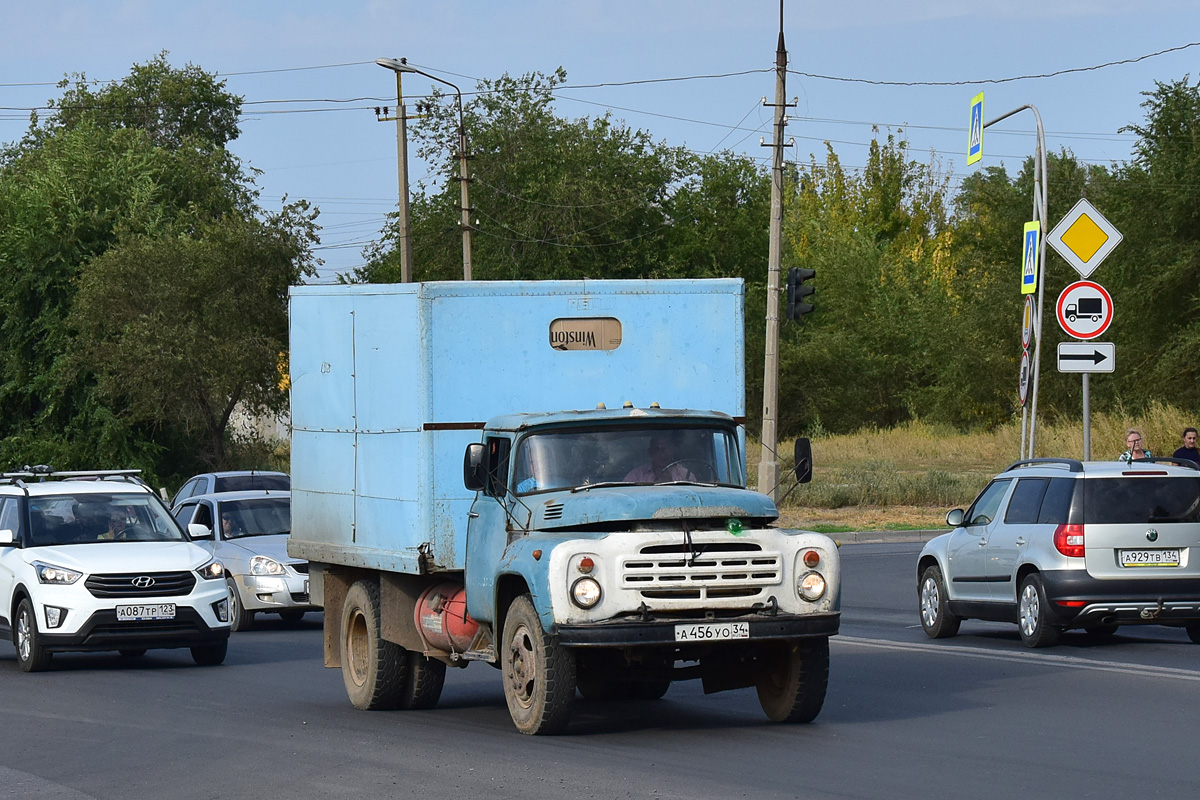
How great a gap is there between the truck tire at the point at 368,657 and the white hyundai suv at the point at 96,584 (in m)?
3.28

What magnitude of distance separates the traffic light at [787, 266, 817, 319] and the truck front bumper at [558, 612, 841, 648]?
20.4m

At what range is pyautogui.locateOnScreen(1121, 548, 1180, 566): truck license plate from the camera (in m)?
15.2

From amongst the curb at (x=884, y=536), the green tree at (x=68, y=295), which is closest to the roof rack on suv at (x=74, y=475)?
the curb at (x=884, y=536)

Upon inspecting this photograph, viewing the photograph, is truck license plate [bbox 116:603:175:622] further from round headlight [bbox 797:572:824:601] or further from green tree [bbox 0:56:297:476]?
green tree [bbox 0:56:297:476]

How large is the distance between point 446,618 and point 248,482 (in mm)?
16499

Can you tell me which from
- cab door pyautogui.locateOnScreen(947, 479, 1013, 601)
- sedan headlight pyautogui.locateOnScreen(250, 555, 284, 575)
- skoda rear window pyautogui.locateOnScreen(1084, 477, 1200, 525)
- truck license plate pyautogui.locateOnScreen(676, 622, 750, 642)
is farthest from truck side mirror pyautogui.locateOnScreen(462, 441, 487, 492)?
sedan headlight pyautogui.locateOnScreen(250, 555, 284, 575)

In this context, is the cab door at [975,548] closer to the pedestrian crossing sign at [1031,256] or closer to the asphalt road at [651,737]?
the asphalt road at [651,737]

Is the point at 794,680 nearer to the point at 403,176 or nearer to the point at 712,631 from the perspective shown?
the point at 712,631

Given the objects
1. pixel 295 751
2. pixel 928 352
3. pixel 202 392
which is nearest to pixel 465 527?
pixel 295 751

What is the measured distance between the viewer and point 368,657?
12.5 metres

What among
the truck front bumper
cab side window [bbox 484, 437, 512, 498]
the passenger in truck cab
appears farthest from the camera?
cab side window [bbox 484, 437, 512, 498]

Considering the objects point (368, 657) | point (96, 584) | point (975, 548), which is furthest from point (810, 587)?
point (96, 584)

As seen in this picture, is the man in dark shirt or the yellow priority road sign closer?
the man in dark shirt

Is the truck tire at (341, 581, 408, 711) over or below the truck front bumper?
below
